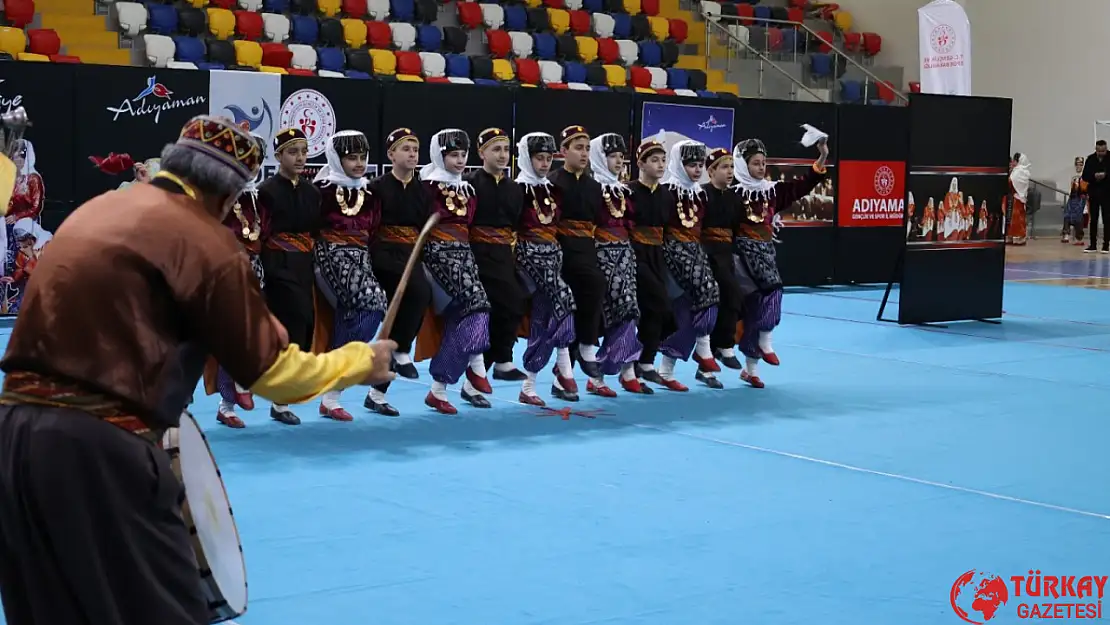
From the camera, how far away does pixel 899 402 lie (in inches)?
381

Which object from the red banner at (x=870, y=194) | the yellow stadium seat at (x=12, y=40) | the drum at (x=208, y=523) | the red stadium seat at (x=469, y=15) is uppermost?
the red stadium seat at (x=469, y=15)

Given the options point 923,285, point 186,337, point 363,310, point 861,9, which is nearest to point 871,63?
point 861,9

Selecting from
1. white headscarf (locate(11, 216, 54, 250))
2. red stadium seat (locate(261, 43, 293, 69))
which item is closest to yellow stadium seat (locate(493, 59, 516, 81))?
red stadium seat (locate(261, 43, 293, 69))

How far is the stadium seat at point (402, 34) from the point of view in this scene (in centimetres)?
2059

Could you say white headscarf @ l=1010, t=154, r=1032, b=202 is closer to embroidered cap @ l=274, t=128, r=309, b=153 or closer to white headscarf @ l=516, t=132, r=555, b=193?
white headscarf @ l=516, t=132, r=555, b=193

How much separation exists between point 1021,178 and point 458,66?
11.2 metres

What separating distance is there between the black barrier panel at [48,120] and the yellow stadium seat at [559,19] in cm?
1130

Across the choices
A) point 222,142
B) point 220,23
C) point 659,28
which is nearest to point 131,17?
point 220,23

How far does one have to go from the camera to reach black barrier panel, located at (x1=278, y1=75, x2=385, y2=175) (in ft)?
42.2

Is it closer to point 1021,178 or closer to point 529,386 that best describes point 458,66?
point 1021,178

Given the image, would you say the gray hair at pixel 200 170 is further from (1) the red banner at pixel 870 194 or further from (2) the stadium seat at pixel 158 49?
(2) the stadium seat at pixel 158 49

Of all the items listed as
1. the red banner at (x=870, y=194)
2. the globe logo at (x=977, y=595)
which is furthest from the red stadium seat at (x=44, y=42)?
the globe logo at (x=977, y=595)

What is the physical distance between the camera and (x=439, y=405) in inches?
360

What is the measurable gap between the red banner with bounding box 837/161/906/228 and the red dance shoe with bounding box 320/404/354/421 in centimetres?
981
